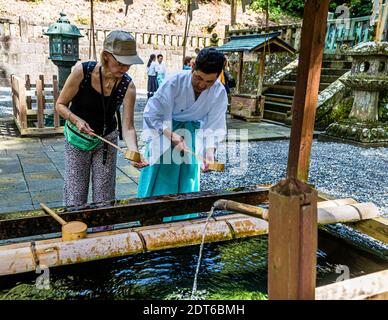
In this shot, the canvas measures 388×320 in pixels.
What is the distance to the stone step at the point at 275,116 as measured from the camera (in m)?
10.2

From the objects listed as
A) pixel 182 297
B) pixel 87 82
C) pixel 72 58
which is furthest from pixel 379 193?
pixel 72 58

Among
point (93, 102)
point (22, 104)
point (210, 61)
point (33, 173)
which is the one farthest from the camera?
point (22, 104)

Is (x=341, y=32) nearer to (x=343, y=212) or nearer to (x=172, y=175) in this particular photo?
(x=343, y=212)

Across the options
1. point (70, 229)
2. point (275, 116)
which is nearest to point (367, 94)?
point (275, 116)

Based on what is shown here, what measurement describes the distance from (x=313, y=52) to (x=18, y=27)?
14.9 metres

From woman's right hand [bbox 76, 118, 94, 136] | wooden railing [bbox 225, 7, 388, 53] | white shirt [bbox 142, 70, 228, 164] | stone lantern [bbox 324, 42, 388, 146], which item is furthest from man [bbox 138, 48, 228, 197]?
wooden railing [bbox 225, 7, 388, 53]

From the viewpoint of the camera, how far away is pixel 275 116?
1051 cm

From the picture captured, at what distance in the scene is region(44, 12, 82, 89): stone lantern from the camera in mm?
6832

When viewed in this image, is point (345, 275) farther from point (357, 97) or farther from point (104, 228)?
point (357, 97)

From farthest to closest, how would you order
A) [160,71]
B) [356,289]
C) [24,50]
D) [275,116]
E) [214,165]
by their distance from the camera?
[24,50] → [160,71] → [275,116] → [214,165] → [356,289]

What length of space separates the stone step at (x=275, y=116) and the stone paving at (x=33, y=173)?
543cm

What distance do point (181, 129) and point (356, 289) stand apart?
1.96m

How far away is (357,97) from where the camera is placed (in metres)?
8.18
